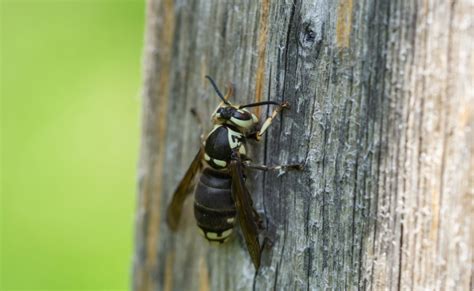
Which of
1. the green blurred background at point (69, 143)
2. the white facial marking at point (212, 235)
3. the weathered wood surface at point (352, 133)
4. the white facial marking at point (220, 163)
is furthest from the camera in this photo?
the green blurred background at point (69, 143)

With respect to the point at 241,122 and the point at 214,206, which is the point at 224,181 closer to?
the point at 214,206

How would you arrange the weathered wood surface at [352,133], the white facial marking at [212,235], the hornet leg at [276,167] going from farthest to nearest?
the white facial marking at [212,235] → the hornet leg at [276,167] → the weathered wood surface at [352,133]

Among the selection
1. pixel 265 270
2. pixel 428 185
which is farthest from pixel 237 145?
pixel 428 185

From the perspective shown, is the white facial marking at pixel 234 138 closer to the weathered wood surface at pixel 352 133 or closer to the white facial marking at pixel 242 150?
the white facial marking at pixel 242 150


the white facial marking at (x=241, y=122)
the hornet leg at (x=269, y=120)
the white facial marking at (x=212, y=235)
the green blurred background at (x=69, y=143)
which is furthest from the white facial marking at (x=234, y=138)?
the green blurred background at (x=69, y=143)

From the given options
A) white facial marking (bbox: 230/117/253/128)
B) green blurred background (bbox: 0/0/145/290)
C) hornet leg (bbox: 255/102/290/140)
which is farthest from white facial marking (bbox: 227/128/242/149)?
green blurred background (bbox: 0/0/145/290)

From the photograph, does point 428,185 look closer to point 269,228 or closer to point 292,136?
point 292,136

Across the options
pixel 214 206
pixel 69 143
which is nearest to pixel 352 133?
pixel 214 206
